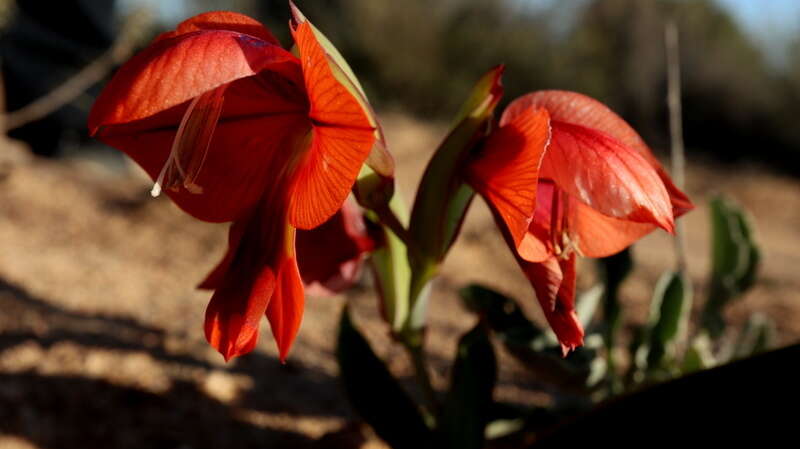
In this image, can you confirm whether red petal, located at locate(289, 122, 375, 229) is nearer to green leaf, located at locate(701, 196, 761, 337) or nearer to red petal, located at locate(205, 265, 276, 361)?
red petal, located at locate(205, 265, 276, 361)

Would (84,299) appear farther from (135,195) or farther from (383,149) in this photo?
(135,195)

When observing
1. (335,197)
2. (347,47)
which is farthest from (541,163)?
(347,47)

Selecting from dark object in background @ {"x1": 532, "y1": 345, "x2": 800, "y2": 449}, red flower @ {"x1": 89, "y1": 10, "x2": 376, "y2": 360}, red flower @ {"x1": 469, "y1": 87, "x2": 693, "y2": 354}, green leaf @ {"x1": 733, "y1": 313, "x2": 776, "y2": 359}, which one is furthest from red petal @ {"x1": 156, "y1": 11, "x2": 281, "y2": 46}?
green leaf @ {"x1": 733, "y1": 313, "x2": 776, "y2": 359}

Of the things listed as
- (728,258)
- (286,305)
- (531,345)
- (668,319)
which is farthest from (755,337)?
(286,305)

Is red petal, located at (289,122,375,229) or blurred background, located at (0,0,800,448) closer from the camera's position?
red petal, located at (289,122,375,229)

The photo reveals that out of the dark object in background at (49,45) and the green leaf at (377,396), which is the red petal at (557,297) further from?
the dark object in background at (49,45)

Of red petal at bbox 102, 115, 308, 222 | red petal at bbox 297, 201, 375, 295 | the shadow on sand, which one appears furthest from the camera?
the shadow on sand

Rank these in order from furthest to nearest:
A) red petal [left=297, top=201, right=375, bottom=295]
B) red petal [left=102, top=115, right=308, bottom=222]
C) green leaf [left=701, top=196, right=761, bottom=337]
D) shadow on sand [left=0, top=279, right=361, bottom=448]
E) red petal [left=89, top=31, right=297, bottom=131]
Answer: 1. green leaf [left=701, top=196, right=761, bottom=337]
2. shadow on sand [left=0, top=279, right=361, bottom=448]
3. red petal [left=297, top=201, right=375, bottom=295]
4. red petal [left=102, top=115, right=308, bottom=222]
5. red petal [left=89, top=31, right=297, bottom=131]
